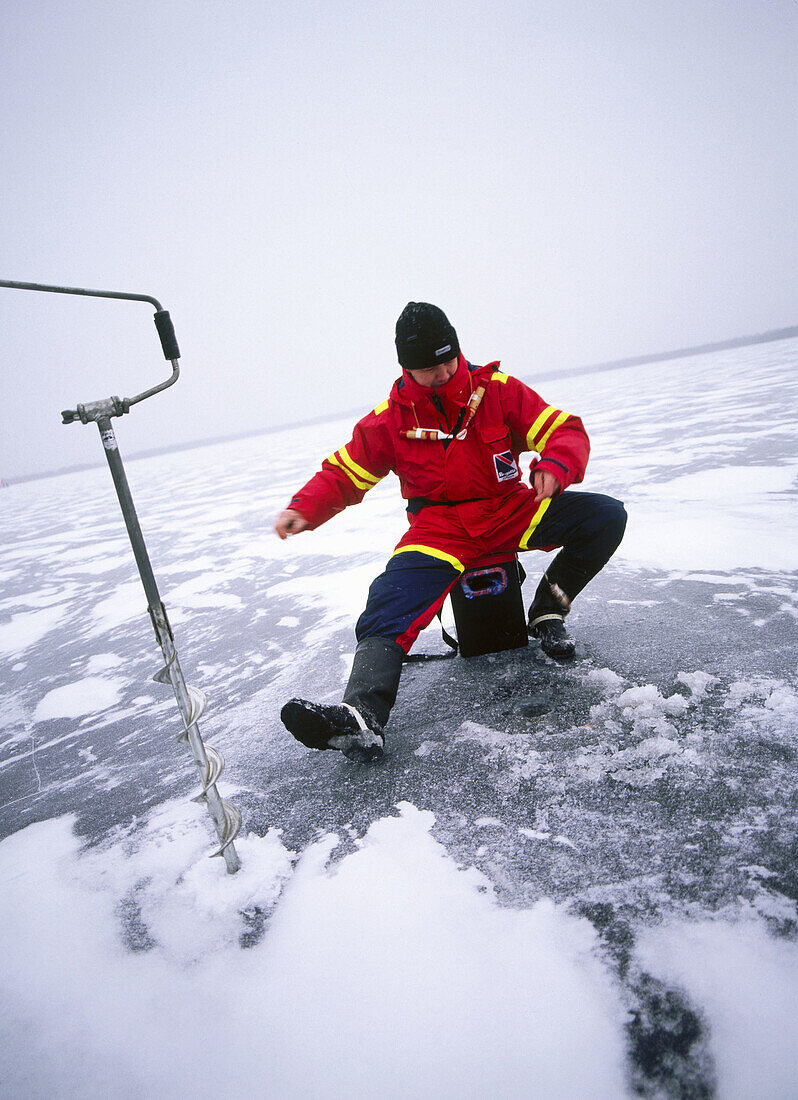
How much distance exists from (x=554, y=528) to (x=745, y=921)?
125 cm

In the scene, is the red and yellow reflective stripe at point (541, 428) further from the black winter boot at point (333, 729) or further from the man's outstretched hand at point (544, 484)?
the black winter boot at point (333, 729)

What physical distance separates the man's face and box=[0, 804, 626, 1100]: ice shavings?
132 cm

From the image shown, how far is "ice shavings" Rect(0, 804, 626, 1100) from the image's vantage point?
0.83 metres

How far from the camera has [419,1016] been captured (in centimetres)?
89

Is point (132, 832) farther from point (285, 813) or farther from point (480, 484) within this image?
point (480, 484)

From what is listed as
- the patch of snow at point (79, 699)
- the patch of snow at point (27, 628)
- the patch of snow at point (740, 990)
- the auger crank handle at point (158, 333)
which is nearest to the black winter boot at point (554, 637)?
the patch of snow at point (740, 990)

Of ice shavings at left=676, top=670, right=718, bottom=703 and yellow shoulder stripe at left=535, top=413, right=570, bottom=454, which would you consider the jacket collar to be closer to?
yellow shoulder stripe at left=535, top=413, right=570, bottom=454

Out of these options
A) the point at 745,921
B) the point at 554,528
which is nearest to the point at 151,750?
the point at 554,528

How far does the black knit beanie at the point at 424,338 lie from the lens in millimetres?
1855

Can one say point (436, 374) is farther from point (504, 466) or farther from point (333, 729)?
point (333, 729)

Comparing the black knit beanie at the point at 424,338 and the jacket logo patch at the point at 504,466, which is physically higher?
the black knit beanie at the point at 424,338

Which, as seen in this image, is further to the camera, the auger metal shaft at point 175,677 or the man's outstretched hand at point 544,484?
the man's outstretched hand at point 544,484

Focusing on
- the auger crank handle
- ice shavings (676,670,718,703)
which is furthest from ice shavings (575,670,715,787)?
the auger crank handle

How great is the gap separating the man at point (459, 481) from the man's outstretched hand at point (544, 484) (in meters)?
0.05
